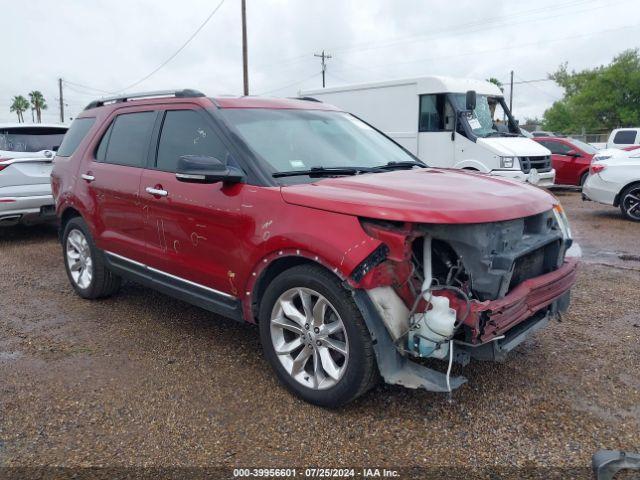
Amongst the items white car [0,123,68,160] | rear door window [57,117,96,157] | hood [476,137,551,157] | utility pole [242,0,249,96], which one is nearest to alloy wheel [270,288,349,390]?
rear door window [57,117,96,157]

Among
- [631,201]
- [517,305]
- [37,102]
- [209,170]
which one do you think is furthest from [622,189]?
[37,102]

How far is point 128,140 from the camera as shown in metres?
4.69

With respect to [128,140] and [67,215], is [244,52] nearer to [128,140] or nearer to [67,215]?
[67,215]

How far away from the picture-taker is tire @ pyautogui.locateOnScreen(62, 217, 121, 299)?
5094 mm

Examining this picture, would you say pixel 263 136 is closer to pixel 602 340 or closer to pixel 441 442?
pixel 441 442

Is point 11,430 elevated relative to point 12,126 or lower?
lower

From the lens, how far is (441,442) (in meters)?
2.93

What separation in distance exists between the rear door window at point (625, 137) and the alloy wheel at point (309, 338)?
18.5 m

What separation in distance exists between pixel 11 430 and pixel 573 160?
14.7 metres

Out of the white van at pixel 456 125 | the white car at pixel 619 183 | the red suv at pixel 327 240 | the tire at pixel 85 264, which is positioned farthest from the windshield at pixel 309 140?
the white car at pixel 619 183

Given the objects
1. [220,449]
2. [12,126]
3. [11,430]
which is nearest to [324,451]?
[220,449]

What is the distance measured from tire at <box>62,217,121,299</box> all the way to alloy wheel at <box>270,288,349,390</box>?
7.87 ft

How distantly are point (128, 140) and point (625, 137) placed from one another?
1864 cm

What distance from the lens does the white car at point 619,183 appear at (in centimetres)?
977
